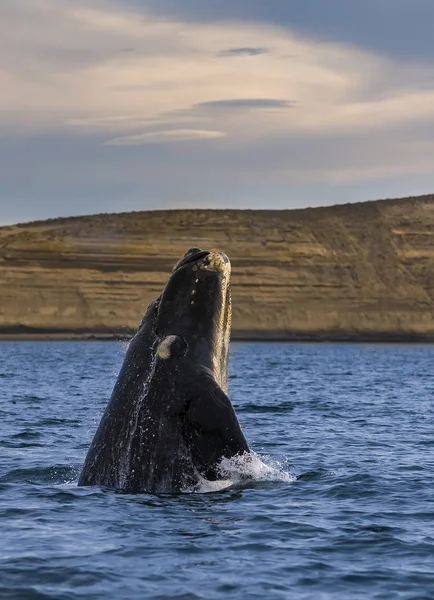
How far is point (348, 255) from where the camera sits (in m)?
116

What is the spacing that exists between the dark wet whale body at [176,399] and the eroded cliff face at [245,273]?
97417mm

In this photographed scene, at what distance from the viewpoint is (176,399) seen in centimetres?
1077

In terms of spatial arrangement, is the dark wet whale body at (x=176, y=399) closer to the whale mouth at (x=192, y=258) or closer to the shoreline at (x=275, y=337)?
the whale mouth at (x=192, y=258)

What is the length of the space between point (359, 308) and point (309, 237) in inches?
403

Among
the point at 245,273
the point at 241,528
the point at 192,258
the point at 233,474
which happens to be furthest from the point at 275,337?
Result: the point at 241,528

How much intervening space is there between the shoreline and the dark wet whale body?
99460 millimetres

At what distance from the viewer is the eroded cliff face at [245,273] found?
366ft

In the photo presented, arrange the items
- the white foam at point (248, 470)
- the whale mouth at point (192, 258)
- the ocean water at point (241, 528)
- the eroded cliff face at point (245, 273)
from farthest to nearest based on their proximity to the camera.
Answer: the eroded cliff face at point (245, 273) < the whale mouth at point (192, 258) < the white foam at point (248, 470) < the ocean water at point (241, 528)

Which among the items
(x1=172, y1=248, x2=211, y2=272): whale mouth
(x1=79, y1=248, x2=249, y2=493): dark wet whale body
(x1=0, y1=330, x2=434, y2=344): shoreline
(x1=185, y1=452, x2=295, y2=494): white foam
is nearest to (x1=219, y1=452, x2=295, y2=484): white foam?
(x1=185, y1=452, x2=295, y2=494): white foam

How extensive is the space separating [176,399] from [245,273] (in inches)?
4022

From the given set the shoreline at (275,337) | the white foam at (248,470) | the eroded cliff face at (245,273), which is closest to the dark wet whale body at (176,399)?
the white foam at (248,470)

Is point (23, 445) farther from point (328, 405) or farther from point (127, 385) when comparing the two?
point (328, 405)

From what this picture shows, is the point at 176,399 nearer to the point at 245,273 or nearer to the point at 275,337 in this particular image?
the point at 275,337

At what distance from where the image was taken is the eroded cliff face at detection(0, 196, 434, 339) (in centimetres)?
11144
